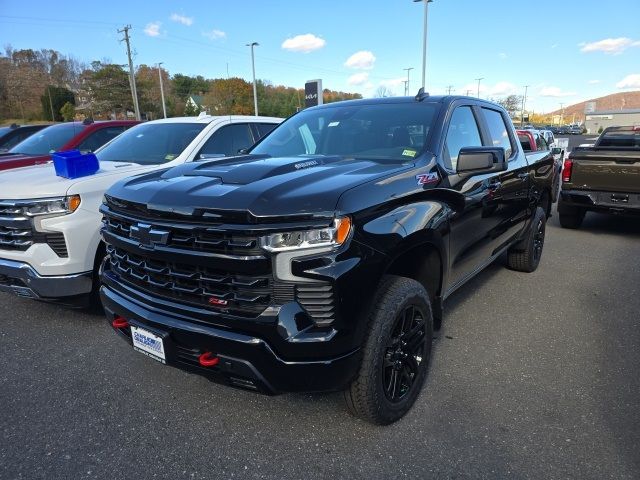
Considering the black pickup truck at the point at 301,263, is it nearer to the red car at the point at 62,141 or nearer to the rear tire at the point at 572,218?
the red car at the point at 62,141

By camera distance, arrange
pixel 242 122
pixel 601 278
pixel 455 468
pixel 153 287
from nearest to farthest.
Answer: pixel 455 468 → pixel 153 287 → pixel 601 278 → pixel 242 122

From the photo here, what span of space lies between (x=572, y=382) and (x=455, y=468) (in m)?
1.26

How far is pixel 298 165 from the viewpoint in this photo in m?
2.72

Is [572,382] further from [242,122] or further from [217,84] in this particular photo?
[217,84]

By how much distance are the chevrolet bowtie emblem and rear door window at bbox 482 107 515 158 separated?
9.93 feet

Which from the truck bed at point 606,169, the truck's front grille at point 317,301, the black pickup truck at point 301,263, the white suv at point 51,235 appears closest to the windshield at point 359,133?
the black pickup truck at point 301,263

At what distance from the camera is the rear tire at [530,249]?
5.09 meters

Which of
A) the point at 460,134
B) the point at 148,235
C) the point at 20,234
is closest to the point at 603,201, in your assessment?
the point at 460,134

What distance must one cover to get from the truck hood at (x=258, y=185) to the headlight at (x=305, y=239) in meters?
0.08

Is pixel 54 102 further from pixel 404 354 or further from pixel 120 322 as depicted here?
pixel 404 354

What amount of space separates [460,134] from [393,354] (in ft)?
6.01

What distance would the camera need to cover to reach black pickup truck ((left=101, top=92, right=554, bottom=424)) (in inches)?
79.8

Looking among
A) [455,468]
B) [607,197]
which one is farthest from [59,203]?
[607,197]

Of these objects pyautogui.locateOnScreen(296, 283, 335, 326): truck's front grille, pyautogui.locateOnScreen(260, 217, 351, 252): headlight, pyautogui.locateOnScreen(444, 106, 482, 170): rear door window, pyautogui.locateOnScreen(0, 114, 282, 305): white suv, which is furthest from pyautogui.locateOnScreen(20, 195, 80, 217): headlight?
pyautogui.locateOnScreen(444, 106, 482, 170): rear door window
